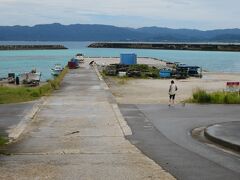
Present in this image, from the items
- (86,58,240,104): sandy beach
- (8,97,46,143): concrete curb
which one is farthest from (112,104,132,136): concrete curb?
(86,58,240,104): sandy beach

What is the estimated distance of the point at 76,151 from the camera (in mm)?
11133

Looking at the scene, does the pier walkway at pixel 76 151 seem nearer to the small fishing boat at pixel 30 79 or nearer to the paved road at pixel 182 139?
the paved road at pixel 182 139

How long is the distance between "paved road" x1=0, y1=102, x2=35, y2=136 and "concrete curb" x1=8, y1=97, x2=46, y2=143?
150mm

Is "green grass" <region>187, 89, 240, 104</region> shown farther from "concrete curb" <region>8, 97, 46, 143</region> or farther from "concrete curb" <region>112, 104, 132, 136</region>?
"concrete curb" <region>8, 97, 46, 143</region>

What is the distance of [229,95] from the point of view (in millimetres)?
24297

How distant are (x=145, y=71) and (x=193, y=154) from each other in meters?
42.4

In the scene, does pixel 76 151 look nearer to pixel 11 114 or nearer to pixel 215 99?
pixel 11 114

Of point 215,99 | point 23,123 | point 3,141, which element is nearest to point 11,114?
point 23,123

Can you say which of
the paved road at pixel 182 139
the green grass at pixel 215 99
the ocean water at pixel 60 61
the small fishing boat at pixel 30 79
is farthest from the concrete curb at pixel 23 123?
the ocean water at pixel 60 61

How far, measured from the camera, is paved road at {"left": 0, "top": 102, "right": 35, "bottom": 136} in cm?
1530

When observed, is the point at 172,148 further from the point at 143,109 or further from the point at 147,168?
the point at 143,109

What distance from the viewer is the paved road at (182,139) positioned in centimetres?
902

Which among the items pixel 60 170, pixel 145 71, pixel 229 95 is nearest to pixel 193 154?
pixel 60 170

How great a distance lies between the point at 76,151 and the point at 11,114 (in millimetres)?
8035
